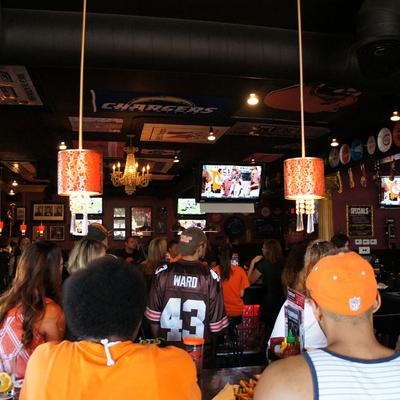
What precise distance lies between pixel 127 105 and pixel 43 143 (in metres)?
2.80

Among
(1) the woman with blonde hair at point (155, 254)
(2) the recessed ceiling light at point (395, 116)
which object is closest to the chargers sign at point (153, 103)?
(1) the woman with blonde hair at point (155, 254)

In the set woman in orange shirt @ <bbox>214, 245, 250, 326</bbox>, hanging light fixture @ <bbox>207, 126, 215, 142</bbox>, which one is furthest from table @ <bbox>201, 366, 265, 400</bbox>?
hanging light fixture @ <bbox>207, 126, 215, 142</bbox>

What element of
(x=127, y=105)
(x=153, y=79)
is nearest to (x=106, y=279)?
(x=153, y=79)

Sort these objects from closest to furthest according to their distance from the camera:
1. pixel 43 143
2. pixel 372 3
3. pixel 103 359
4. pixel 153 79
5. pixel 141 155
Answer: pixel 103 359 < pixel 372 3 < pixel 153 79 < pixel 43 143 < pixel 141 155

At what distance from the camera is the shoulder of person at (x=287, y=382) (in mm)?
1340

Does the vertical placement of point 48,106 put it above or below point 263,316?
above

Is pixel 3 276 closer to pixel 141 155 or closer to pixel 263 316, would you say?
pixel 141 155

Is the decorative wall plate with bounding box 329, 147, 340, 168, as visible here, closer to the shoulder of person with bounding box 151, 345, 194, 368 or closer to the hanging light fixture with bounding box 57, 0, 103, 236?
the hanging light fixture with bounding box 57, 0, 103, 236

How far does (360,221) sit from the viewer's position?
10742 millimetres

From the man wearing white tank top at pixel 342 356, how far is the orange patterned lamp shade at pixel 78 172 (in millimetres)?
1550

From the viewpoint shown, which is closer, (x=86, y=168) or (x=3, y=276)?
(x=86, y=168)

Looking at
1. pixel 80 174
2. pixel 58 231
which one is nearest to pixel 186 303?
pixel 80 174

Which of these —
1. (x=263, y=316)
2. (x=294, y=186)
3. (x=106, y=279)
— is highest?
(x=294, y=186)

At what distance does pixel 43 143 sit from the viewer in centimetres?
809
